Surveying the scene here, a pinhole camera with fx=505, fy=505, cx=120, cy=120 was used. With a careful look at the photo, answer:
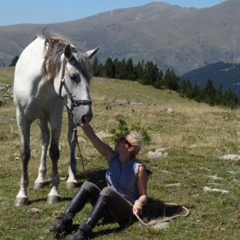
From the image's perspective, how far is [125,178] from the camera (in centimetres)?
759

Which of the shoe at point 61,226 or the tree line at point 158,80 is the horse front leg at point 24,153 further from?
the tree line at point 158,80

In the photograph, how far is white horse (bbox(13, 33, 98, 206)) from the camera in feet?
24.1

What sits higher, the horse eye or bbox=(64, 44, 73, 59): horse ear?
bbox=(64, 44, 73, 59): horse ear

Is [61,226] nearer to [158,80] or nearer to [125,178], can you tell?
[125,178]

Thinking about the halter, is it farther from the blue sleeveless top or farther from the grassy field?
the grassy field

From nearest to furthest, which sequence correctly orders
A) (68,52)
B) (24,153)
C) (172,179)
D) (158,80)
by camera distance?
1. (68,52)
2. (24,153)
3. (172,179)
4. (158,80)

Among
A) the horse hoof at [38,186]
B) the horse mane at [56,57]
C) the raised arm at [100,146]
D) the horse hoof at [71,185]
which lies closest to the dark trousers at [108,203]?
the raised arm at [100,146]

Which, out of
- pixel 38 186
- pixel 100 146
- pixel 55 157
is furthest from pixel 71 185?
pixel 100 146

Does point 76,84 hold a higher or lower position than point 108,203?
higher

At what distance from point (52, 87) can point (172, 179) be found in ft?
11.9

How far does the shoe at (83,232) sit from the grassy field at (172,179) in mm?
244

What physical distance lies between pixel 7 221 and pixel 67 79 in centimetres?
247

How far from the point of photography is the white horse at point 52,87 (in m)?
7.36

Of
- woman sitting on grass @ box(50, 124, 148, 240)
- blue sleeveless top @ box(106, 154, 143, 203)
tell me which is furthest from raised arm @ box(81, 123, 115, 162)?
blue sleeveless top @ box(106, 154, 143, 203)
